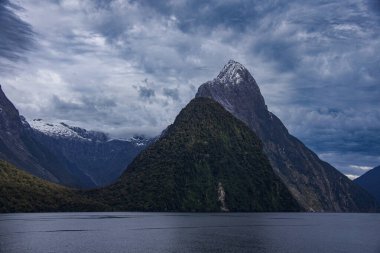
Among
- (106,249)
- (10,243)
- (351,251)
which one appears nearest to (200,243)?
(106,249)

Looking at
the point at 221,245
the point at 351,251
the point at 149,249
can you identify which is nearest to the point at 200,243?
the point at 221,245

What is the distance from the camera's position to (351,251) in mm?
140125

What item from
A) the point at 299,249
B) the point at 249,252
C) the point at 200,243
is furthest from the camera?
the point at 200,243

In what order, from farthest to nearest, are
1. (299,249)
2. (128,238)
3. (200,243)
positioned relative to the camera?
(128,238), (200,243), (299,249)

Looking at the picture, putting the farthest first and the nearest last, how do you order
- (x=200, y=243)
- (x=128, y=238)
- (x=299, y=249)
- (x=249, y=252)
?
(x=128, y=238) → (x=200, y=243) → (x=299, y=249) → (x=249, y=252)

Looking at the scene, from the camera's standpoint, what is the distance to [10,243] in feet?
482

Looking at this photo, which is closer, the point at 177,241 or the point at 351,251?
the point at 351,251

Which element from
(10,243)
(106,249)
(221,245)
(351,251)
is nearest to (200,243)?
(221,245)

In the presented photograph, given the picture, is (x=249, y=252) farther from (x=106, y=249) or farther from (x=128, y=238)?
(x=128, y=238)

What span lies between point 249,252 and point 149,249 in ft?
94.6

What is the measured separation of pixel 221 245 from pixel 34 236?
233ft

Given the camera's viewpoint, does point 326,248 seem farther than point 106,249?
Yes

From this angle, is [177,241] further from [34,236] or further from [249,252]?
[34,236]

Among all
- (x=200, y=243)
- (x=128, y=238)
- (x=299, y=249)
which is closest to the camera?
(x=299, y=249)
